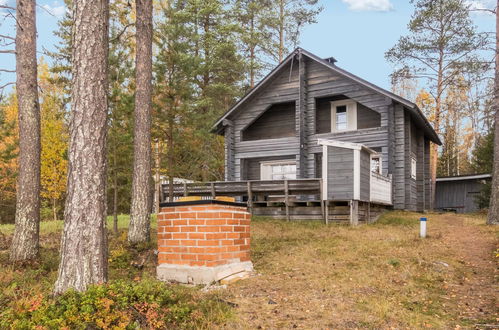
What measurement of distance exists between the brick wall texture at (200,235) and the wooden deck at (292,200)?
7.53 m

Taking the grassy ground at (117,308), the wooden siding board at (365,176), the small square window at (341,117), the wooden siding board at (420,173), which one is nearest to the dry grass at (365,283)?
the grassy ground at (117,308)

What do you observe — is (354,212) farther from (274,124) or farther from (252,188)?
(274,124)

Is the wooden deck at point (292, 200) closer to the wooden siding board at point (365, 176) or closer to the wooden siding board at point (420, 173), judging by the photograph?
the wooden siding board at point (365, 176)

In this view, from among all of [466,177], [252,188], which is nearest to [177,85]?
[252,188]

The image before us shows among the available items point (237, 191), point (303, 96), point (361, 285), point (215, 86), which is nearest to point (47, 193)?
point (215, 86)

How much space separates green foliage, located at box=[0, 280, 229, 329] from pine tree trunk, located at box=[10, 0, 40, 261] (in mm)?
3973

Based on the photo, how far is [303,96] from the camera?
62.3 ft

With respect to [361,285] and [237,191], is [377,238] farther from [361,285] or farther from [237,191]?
[237,191]

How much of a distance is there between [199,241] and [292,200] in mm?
8742

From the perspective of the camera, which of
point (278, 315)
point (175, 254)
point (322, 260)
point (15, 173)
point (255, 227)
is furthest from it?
point (15, 173)

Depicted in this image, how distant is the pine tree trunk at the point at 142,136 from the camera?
33.0 feet

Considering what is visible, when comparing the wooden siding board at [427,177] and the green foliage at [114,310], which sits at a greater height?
the wooden siding board at [427,177]

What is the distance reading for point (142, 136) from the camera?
10.3m

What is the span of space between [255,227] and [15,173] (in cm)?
1875
